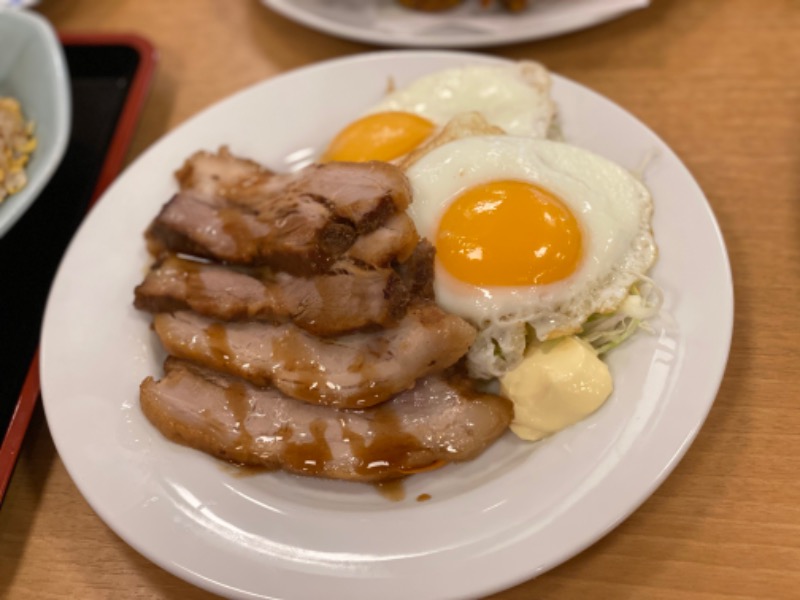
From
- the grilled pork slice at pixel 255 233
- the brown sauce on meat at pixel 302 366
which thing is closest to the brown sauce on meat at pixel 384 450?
the brown sauce on meat at pixel 302 366

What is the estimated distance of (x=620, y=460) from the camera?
1.68m

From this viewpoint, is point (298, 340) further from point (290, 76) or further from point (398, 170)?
point (290, 76)

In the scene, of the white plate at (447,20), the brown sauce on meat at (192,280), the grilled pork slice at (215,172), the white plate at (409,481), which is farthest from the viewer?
the white plate at (447,20)

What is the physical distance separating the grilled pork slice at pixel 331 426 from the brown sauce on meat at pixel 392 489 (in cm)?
4

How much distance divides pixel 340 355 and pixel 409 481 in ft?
1.30

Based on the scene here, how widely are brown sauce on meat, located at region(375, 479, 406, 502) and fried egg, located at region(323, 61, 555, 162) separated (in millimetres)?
1078

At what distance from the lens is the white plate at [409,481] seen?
161 centimetres

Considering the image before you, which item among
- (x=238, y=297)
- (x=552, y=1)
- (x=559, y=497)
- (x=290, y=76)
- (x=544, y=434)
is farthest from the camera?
(x=552, y=1)

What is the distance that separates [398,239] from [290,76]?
1.18m

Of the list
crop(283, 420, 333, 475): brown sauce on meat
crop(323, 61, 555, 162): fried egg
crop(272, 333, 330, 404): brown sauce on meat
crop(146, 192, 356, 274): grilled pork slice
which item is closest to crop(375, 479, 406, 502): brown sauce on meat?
crop(283, 420, 333, 475): brown sauce on meat

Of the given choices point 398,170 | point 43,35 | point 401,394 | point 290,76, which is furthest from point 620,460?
point 43,35

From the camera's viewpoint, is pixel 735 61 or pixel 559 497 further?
pixel 735 61

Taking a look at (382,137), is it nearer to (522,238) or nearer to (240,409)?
(522,238)

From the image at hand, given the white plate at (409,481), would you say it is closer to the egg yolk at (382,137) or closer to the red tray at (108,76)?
the red tray at (108,76)
